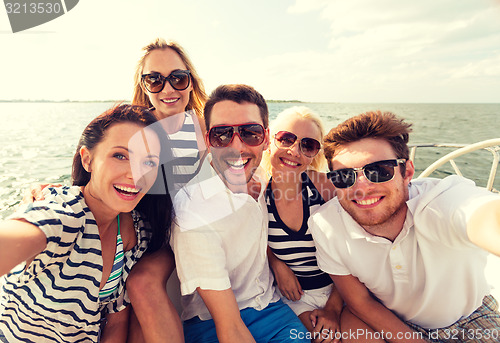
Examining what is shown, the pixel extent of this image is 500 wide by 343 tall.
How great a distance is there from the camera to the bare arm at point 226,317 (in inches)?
60.3

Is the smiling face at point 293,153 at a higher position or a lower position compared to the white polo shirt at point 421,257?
higher

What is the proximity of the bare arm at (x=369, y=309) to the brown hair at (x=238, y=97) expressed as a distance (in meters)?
1.15

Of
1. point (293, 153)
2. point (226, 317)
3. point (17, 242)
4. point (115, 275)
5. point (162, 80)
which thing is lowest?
point (226, 317)

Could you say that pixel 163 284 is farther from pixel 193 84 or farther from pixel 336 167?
pixel 193 84

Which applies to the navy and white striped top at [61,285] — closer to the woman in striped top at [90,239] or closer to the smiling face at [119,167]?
the woman in striped top at [90,239]

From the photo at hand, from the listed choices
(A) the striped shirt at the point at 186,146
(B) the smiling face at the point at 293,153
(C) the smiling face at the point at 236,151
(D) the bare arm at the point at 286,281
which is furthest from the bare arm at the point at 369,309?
(A) the striped shirt at the point at 186,146

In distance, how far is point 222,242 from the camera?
1.75 metres

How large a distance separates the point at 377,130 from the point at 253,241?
1.00 metres

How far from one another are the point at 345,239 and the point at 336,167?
0.45 m

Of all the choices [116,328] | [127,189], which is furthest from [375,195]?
[116,328]

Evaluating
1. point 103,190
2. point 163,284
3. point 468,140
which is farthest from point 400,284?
point 468,140

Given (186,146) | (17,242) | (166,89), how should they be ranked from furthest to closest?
1. (186,146)
2. (166,89)
3. (17,242)

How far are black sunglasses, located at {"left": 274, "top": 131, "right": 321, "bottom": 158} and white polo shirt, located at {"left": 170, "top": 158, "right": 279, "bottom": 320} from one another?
1.30 ft

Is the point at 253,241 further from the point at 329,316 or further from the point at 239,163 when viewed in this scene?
the point at 329,316
